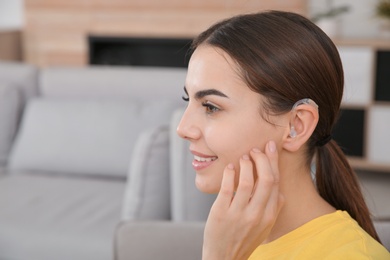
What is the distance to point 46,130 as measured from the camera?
11.3 feet

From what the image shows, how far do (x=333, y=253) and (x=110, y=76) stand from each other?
2.46 meters

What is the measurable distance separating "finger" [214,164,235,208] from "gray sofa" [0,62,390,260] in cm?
95

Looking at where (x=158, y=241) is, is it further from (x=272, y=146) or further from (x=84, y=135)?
(x=84, y=135)

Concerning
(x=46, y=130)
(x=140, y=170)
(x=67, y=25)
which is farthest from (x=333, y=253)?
(x=67, y=25)

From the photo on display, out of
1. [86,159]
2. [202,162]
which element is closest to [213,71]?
[202,162]

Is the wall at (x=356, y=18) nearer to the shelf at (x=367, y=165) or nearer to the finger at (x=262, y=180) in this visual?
the shelf at (x=367, y=165)

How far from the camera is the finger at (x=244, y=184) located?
131 cm

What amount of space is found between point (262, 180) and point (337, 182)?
27 centimetres

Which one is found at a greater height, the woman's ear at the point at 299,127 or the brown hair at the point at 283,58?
the brown hair at the point at 283,58

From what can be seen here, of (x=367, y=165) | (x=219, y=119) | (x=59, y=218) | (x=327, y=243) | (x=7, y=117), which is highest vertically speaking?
(x=219, y=119)

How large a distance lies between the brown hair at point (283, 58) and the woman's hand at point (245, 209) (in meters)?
0.11

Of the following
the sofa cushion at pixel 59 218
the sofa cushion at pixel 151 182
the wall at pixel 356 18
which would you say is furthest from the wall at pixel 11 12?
the sofa cushion at pixel 151 182

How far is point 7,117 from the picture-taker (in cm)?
359

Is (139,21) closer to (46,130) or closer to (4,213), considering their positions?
(46,130)
